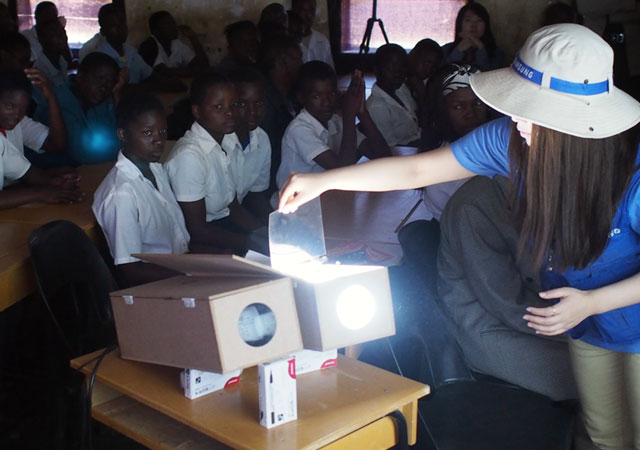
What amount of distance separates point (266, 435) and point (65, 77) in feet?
15.8

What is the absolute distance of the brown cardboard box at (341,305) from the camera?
1.50 metres

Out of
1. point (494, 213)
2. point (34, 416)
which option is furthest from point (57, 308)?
point (494, 213)

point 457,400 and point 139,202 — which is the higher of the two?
point 139,202

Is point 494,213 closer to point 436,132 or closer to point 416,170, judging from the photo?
point 416,170

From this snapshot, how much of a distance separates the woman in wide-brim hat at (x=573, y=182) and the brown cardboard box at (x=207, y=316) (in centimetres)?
26

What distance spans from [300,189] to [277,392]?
1.54ft

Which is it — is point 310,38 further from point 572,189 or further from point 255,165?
point 572,189

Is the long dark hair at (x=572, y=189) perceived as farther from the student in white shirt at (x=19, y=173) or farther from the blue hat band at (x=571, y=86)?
the student in white shirt at (x=19, y=173)

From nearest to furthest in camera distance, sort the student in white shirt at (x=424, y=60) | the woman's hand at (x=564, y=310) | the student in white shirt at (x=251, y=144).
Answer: the woman's hand at (x=564, y=310) < the student in white shirt at (x=251, y=144) < the student in white shirt at (x=424, y=60)

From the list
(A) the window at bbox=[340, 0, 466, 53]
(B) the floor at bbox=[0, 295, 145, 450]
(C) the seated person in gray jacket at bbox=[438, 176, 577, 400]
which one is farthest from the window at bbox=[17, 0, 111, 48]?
(C) the seated person in gray jacket at bbox=[438, 176, 577, 400]

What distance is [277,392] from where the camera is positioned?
1.42 m

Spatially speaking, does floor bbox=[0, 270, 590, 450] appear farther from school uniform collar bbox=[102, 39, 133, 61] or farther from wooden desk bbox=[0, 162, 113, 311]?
school uniform collar bbox=[102, 39, 133, 61]

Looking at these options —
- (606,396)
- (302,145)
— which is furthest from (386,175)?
(302,145)

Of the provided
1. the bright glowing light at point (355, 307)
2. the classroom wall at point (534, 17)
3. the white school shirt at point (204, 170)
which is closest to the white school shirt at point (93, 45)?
the white school shirt at point (204, 170)
